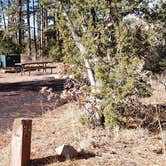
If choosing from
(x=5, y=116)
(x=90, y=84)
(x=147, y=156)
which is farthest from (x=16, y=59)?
(x=147, y=156)

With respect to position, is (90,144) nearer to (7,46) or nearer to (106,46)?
(106,46)

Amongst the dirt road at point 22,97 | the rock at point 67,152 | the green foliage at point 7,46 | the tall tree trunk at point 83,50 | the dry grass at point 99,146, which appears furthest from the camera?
the green foliage at point 7,46

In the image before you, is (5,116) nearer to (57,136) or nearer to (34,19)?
(57,136)

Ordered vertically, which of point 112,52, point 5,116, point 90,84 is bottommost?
point 5,116

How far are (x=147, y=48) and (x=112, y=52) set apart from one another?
73cm

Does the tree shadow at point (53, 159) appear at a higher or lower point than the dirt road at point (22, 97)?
higher

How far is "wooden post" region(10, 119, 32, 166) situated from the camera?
648 cm

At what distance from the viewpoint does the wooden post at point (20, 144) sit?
6480mm

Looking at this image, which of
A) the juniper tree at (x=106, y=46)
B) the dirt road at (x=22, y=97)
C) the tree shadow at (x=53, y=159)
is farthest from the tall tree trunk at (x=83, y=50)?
the dirt road at (x=22, y=97)

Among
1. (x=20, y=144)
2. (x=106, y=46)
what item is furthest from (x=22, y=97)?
(x=20, y=144)

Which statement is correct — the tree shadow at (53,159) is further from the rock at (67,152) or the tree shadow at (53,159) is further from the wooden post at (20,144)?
the wooden post at (20,144)

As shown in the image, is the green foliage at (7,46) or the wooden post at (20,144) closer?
the wooden post at (20,144)

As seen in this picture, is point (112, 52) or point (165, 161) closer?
point (165, 161)

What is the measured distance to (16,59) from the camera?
31.7 meters
